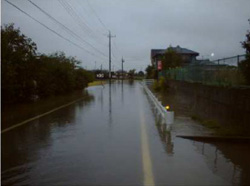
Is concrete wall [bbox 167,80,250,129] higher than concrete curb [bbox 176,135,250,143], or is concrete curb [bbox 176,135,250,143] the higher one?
concrete wall [bbox 167,80,250,129]

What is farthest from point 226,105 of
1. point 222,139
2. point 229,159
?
point 229,159

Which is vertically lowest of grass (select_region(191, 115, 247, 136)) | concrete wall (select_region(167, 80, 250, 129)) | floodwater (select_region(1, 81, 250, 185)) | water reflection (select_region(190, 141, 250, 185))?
water reflection (select_region(190, 141, 250, 185))

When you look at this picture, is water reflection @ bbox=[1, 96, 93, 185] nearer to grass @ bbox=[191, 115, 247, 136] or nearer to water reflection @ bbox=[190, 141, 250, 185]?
water reflection @ bbox=[190, 141, 250, 185]

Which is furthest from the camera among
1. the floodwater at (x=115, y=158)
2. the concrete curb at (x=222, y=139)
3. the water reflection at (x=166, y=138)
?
the concrete curb at (x=222, y=139)

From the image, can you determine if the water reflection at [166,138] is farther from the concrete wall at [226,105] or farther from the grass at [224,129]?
the concrete wall at [226,105]

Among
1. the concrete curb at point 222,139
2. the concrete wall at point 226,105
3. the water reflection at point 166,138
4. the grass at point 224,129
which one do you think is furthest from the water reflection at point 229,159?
the concrete wall at point 226,105

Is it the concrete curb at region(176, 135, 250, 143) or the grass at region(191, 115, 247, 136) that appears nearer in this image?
the concrete curb at region(176, 135, 250, 143)

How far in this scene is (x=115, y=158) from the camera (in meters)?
7.47

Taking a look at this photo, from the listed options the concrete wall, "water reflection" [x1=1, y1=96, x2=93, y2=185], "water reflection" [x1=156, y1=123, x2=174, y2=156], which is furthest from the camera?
the concrete wall

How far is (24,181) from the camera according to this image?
5.89m

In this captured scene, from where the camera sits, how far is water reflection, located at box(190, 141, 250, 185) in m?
6.27

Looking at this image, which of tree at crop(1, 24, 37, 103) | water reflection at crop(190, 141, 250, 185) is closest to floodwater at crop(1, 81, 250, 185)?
water reflection at crop(190, 141, 250, 185)

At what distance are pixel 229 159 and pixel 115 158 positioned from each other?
2.47m

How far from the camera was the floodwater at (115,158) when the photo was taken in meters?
6.04
